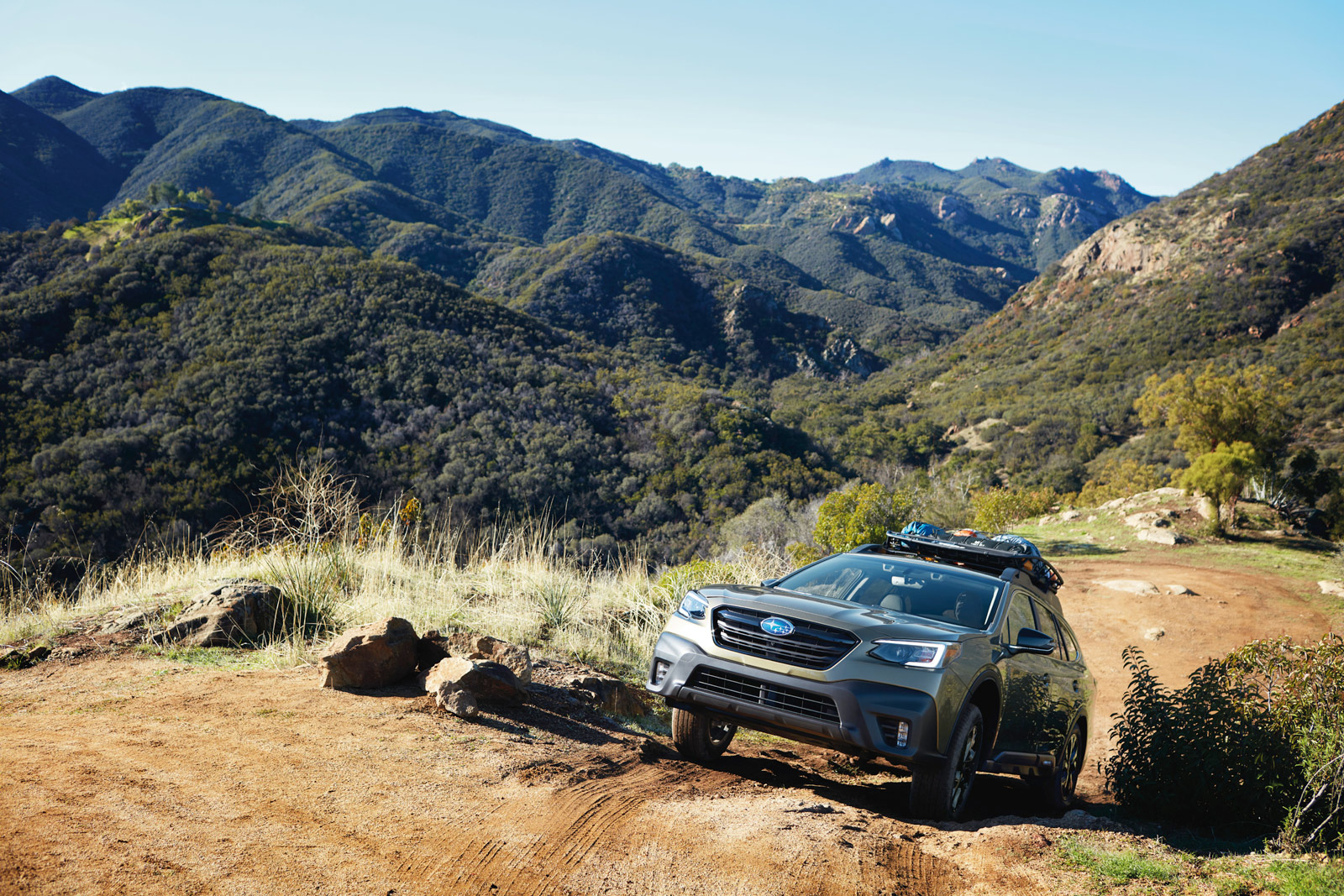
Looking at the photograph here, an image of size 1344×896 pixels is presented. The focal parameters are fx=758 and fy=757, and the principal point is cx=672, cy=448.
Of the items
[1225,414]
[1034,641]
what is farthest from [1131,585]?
[1034,641]

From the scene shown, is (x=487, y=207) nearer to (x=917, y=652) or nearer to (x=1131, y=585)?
(x=1131, y=585)

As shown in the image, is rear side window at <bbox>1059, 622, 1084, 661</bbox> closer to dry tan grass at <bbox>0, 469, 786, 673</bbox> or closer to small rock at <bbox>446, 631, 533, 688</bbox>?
dry tan grass at <bbox>0, 469, 786, 673</bbox>

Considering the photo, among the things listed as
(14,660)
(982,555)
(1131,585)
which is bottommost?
(1131,585)

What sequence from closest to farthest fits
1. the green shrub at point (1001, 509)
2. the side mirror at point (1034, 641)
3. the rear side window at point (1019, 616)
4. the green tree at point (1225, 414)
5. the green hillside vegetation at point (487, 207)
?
1. the side mirror at point (1034, 641)
2. the rear side window at point (1019, 616)
3. the green tree at point (1225, 414)
4. the green shrub at point (1001, 509)
5. the green hillside vegetation at point (487, 207)

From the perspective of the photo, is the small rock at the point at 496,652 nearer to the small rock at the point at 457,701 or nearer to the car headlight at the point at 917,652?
the small rock at the point at 457,701

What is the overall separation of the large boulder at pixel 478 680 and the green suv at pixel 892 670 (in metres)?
1.14

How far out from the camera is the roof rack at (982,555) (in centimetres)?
553

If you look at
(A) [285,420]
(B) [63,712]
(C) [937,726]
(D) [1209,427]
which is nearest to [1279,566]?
(D) [1209,427]

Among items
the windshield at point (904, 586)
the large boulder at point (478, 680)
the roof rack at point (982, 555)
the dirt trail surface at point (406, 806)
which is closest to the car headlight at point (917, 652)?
the windshield at point (904, 586)

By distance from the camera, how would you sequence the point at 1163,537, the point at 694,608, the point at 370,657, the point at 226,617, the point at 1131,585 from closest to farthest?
the point at 694,608, the point at 370,657, the point at 226,617, the point at 1131,585, the point at 1163,537

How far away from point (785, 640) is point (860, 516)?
12.2 m

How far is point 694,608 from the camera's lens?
4512 mm

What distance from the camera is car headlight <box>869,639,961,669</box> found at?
3855mm

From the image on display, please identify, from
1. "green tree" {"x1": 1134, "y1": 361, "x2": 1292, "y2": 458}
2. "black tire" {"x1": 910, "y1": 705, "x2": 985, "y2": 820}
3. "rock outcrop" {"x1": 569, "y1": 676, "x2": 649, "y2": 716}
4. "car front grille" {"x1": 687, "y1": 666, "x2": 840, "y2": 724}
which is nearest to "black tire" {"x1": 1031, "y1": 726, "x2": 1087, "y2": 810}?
"black tire" {"x1": 910, "y1": 705, "x2": 985, "y2": 820}
